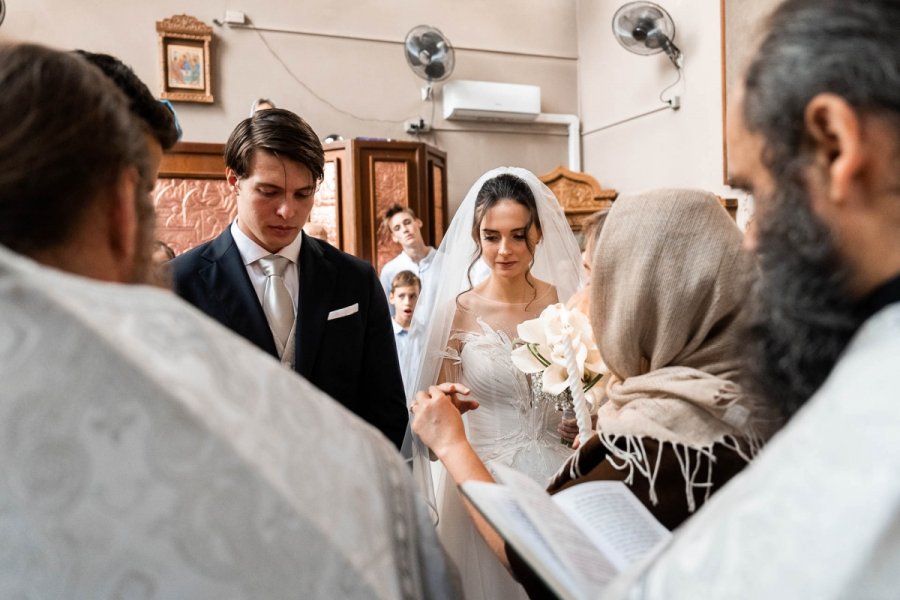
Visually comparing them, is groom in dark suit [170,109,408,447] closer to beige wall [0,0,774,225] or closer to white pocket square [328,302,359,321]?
white pocket square [328,302,359,321]

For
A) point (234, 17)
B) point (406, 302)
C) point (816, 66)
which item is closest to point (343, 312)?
point (816, 66)

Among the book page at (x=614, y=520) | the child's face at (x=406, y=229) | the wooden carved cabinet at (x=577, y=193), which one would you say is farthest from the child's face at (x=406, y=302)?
the book page at (x=614, y=520)

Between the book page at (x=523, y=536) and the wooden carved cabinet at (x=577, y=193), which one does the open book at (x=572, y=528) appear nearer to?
the book page at (x=523, y=536)

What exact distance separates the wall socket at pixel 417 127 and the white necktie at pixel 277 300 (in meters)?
6.41

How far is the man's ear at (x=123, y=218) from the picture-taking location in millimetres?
827

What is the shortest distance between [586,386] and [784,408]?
44.1 inches

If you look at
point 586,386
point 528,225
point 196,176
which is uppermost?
point 196,176

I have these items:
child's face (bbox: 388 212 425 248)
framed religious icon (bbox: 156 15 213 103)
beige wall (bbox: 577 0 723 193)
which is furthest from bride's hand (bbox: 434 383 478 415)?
framed religious icon (bbox: 156 15 213 103)

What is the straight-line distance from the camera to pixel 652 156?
7.84m

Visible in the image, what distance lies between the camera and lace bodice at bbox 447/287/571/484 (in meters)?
2.65

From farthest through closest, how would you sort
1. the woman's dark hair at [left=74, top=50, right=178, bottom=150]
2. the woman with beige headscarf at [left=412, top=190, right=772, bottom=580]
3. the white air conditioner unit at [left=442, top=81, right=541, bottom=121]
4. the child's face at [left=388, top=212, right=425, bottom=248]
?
the white air conditioner unit at [left=442, top=81, right=541, bottom=121]
the child's face at [left=388, top=212, right=425, bottom=248]
the woman's dark hair at [left=74, top=50, right=178, bottom=150]
the woman with beige headscarf at [left=412, top=190, right=772, bottom=580]

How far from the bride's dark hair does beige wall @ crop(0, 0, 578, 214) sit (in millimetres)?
5276

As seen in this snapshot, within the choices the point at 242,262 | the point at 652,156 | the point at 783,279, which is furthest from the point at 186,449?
the point at 652,156

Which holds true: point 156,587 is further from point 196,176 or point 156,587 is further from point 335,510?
point 196,176
